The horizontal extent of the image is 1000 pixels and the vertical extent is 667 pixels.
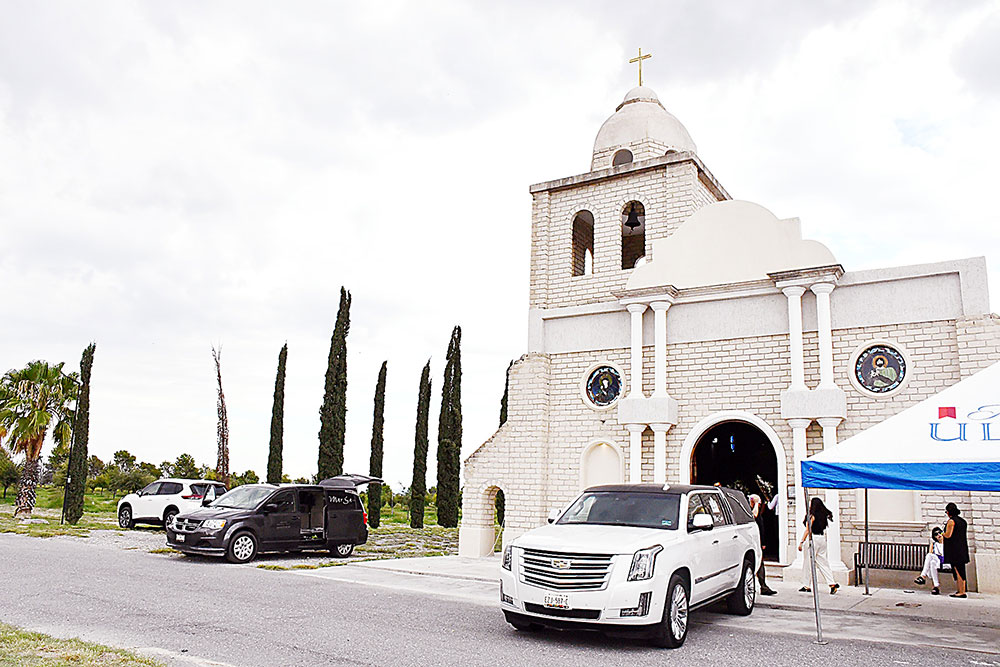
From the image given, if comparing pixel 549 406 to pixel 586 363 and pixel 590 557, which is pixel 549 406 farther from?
pixel 590 557

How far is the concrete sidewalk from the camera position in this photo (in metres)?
10.5

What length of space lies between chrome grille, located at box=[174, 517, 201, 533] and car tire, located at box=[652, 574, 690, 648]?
35.4 ft

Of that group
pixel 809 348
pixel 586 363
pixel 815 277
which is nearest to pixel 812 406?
pixel 809 348

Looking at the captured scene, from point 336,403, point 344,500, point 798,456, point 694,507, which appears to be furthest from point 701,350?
point 336,403

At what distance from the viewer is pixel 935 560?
1277 centimetres

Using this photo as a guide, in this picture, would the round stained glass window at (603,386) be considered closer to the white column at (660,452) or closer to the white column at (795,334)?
the white column at (660,452)

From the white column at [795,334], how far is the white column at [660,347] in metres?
2.48

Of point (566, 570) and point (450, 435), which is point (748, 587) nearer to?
point (566, 570)

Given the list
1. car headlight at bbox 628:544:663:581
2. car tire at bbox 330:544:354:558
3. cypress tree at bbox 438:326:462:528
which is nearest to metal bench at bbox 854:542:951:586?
car headlight at bbox 628:544:663:581

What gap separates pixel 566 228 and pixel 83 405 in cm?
1800

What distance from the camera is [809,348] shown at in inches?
596

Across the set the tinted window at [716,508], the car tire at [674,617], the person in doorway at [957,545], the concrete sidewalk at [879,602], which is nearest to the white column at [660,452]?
the concrete sidewalk at [879,602]

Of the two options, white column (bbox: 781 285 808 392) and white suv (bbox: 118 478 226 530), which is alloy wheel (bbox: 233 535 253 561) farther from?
white column (bbox: 781 285 808 392)

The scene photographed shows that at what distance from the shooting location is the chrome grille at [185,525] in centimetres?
1574
